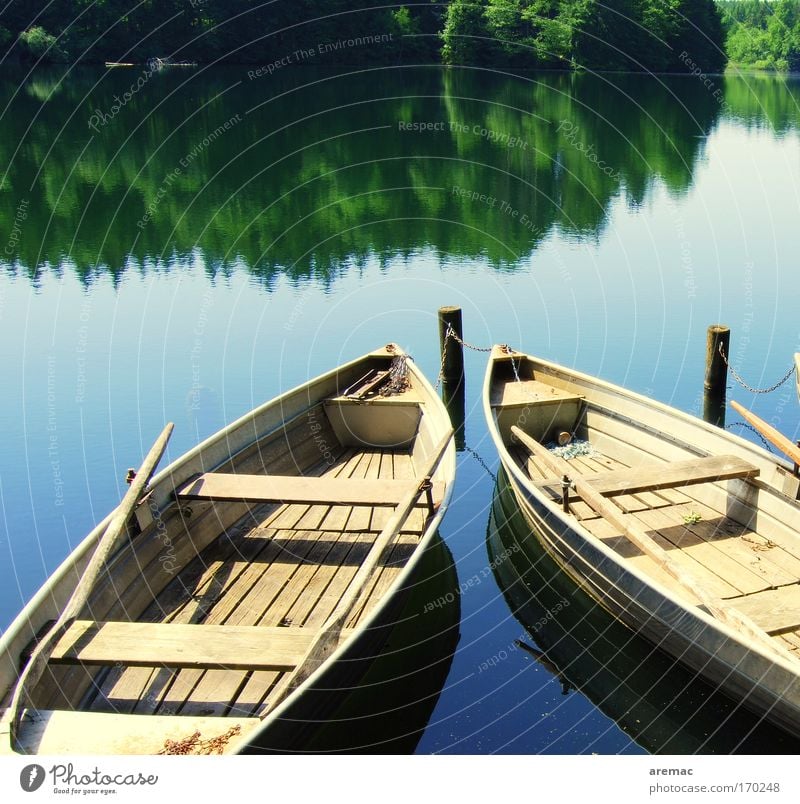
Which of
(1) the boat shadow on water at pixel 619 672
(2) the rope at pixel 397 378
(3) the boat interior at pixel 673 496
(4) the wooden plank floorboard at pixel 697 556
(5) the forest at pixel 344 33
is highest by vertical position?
(5) the forest at pixel 344 33

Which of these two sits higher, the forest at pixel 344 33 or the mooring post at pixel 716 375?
the forest at pixel 344 33

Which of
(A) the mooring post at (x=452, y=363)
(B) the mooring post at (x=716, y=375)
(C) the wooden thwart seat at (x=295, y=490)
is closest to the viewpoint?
(C) the wooden thwart seat at (x=295, y=490)

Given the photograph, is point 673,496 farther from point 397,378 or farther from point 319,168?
point 319,168

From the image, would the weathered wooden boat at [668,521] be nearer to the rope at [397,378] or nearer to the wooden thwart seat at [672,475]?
the wooden thwart seat at [672,475]

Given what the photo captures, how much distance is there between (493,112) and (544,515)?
43.7 metres

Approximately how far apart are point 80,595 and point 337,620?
7.05ft

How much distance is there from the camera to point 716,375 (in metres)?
15.9

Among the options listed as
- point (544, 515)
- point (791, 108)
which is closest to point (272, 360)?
point (544, 515)

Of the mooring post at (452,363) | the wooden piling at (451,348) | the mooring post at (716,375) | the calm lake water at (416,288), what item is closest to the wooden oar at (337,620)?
the calm lake water at (416,288)

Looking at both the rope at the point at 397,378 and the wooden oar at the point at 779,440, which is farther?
the rope at the point at 397,378

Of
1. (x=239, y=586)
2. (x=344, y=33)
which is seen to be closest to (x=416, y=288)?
(x=239, y=586)

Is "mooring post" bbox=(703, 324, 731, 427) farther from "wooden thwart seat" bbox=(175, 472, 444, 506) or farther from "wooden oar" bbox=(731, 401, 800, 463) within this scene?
"wooden thwart seat" bbox=(175, 472, 444, 506)

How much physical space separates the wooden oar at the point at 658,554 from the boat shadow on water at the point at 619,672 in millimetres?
943

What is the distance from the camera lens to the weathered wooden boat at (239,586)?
7.21 meters
